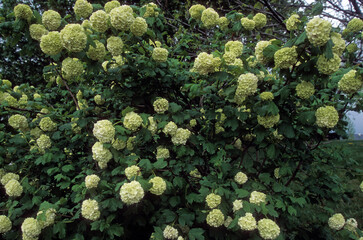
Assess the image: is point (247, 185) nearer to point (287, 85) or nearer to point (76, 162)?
point (287, 85)

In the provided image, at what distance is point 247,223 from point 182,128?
2.98 feet

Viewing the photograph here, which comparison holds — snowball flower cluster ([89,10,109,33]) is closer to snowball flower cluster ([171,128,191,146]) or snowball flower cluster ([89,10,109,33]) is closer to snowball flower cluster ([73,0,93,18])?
snowball flower cluster ([73,0,93,18])

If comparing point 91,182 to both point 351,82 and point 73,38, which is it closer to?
point 73,38

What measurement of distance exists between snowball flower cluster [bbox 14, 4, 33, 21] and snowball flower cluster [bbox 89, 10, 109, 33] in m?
0.57

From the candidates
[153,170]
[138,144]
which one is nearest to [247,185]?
[153,170]

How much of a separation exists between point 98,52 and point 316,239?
9.78 ft

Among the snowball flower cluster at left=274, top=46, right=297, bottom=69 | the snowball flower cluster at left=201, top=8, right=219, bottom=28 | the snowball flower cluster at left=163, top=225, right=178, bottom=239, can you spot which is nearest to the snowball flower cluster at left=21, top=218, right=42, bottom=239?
the snowball flower cluster at left=163, top=225, right=178, bottom=239

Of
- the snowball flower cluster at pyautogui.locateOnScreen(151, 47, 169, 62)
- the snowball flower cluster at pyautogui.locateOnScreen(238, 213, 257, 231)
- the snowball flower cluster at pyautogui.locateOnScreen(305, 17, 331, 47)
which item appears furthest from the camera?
the snowball flower cluster at pyautogui.locateOnScreen(151, 47, 169, 62)

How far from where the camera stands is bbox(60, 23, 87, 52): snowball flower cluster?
1.83 m

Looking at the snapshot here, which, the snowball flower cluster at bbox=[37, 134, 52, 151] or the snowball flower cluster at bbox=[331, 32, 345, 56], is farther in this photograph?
the snowball flower cluster at bbox=[37, 134, 52, 151]

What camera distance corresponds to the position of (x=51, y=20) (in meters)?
2.07

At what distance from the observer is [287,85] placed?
1.86 metres

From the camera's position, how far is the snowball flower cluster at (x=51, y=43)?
6.15 feet

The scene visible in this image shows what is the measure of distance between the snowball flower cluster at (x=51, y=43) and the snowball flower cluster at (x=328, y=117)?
1990mm
